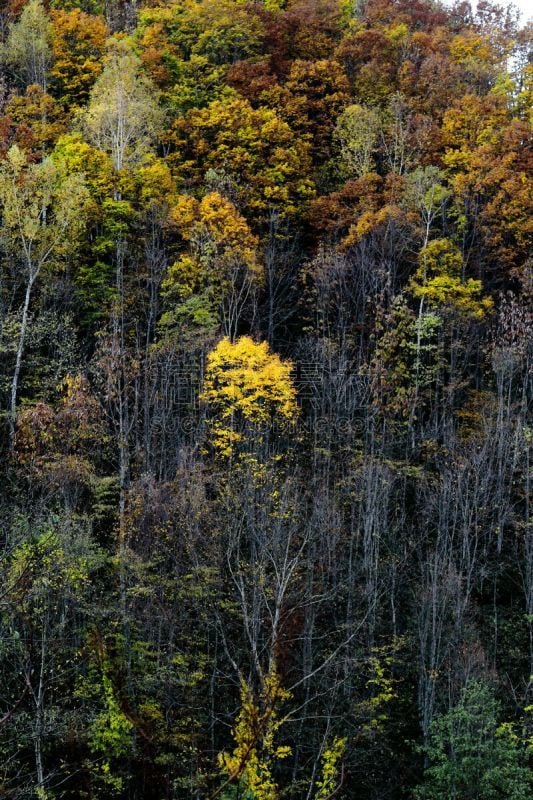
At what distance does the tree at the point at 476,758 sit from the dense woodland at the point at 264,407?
0.38 ft

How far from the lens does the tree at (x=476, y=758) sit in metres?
19.3

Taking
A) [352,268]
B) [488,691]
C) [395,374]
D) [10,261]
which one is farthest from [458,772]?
[10,261]

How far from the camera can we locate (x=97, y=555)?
2078 centimetres

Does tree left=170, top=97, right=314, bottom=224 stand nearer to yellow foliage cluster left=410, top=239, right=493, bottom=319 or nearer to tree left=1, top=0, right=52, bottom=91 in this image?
yellow foliage cluster left=410, top=239, right=493, bottom=319

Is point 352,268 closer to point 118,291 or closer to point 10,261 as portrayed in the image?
point 118,291

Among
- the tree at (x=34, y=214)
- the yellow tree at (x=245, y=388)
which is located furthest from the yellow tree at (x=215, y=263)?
the tree at (x=34, y=214)

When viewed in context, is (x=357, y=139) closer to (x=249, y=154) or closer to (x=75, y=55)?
(x=249, y=154)

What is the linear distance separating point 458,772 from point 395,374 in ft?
44.8

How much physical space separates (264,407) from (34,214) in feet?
34.4

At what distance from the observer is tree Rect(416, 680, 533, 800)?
63.3 feet

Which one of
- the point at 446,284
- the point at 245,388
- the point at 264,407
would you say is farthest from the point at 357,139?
the point at 264,407

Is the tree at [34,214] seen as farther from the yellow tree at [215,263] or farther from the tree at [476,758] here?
the tree at [476,758]

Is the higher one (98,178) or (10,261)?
(98,178)

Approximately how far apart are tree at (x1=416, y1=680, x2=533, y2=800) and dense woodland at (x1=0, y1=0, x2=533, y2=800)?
4.6 inches
